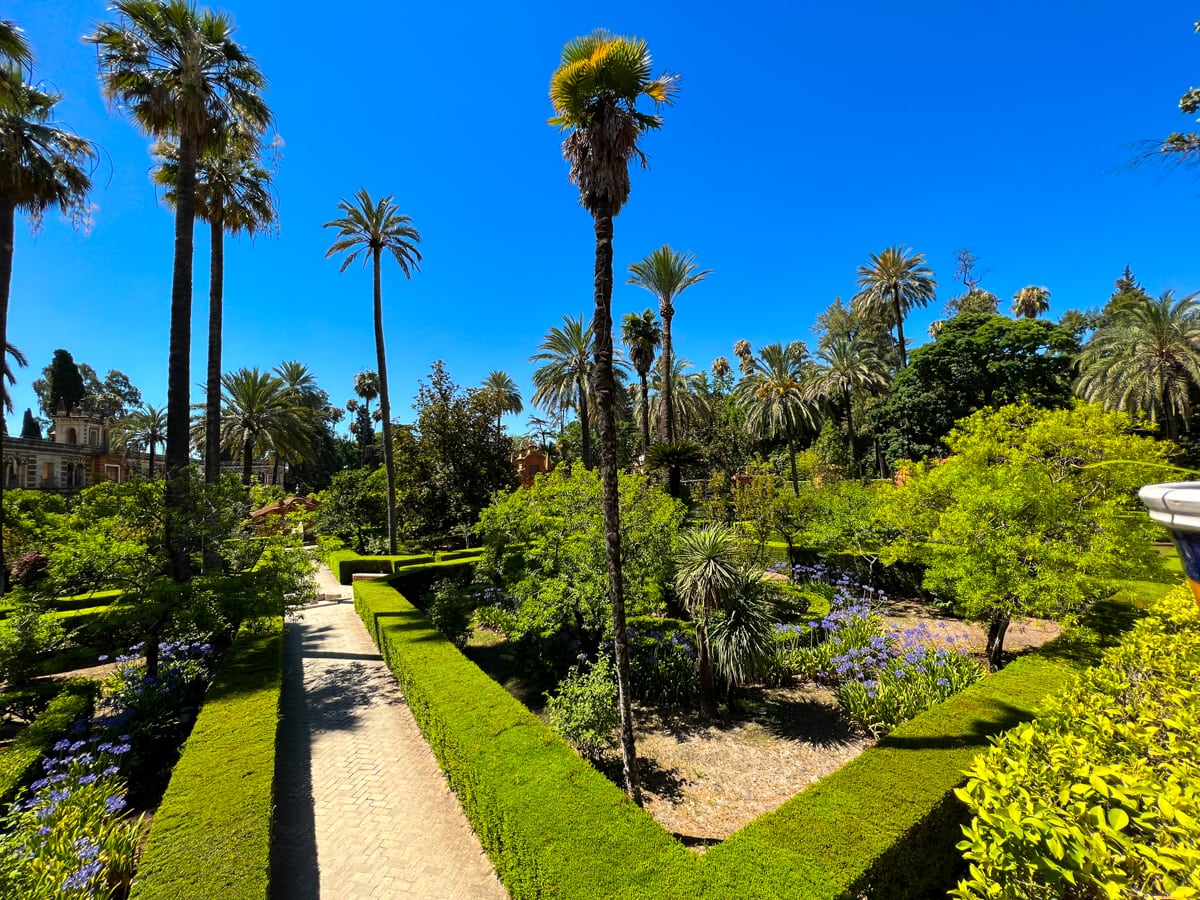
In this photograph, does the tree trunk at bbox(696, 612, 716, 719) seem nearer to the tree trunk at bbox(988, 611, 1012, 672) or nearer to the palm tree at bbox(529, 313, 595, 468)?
the tree trunk at bbox(988, 611, 1012, 672)

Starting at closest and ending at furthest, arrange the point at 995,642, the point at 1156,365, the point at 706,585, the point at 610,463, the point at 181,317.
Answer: the point at 610,463, the point at 706,585, the point at 995,642, the point at 181,317, the point at 1156,365

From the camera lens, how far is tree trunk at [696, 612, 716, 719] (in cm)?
895

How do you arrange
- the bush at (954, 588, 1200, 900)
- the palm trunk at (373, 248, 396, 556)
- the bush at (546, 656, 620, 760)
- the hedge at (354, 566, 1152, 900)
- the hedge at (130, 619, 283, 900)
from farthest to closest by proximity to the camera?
1. the palm trunk at (373, 248, 396, 556)
2. the bush at (546, 656, 620, 760)
3. the hedge at (130, 619, 283, 900)
4. the hedge at (354, 566, 1152, 900)
5. the bush at (954, 588, 1200, 900)

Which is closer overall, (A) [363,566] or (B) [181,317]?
(B) [181,317]

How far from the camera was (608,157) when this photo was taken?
6711mm

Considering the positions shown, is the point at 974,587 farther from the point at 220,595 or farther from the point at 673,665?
the point at 220,595

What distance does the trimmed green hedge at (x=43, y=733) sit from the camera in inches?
222

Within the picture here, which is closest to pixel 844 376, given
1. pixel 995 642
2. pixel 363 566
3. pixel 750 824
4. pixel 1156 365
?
pixel 1156 365

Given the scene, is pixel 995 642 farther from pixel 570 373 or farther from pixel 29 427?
pixel 29 427

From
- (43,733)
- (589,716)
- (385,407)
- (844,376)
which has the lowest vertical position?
(589,716)

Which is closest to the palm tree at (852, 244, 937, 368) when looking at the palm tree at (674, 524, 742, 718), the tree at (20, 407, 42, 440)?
the palm tree at (674, 524, 742, 718)

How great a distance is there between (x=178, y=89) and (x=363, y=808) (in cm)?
1669

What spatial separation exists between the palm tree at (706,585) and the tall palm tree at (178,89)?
1201 centimetres

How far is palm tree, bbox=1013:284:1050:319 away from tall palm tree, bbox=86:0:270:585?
6160cm
